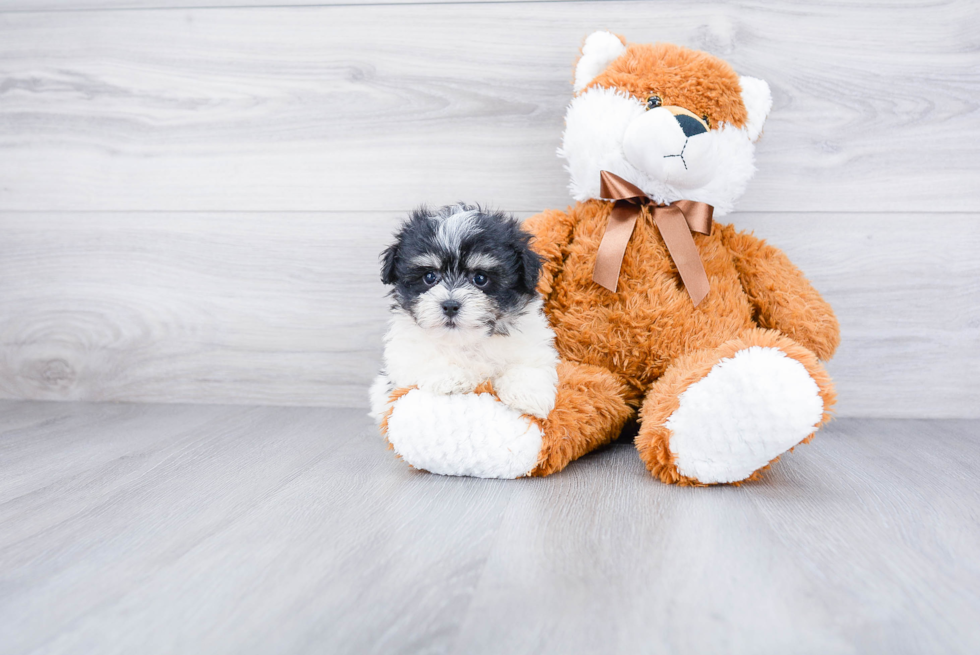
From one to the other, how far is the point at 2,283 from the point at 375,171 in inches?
38.9

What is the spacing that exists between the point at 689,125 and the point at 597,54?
0.25 metres

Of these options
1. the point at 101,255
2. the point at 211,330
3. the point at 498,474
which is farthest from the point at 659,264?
the point at 101,255

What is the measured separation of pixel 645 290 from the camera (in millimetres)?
1201

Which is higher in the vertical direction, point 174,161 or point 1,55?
point 1,55

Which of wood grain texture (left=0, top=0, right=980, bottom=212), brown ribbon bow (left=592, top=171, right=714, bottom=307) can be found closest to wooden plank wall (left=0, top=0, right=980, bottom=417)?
wood grain texture (left=0, top=0, right=980, bottom=212)

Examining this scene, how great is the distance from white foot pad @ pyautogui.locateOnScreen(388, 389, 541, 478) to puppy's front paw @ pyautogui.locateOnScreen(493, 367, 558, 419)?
2cm

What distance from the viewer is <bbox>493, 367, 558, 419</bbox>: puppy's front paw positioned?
1047 millimetres

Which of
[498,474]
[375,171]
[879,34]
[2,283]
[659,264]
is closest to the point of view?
[498,474]

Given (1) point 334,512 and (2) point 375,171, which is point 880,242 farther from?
(1) point 334,512

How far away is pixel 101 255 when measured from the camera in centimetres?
164

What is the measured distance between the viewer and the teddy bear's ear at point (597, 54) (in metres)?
1.26

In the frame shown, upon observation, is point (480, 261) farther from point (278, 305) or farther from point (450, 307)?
point (278, 305)

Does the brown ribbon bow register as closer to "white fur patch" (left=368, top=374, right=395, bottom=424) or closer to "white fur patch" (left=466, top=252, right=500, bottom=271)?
"white fur patch" (left=466, top=252, right=500, bottom=271)

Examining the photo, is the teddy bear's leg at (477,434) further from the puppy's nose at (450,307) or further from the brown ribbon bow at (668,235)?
the brown ribbon bow at (668,235)
